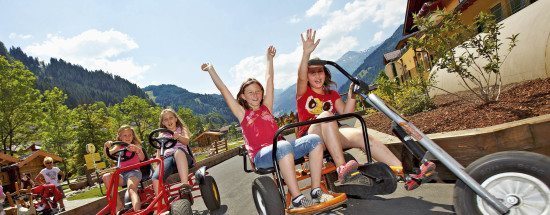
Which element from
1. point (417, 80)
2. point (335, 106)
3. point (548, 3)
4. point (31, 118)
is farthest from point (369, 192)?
point (31, 118)

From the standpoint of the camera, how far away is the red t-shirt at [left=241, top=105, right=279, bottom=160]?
12.1 feet

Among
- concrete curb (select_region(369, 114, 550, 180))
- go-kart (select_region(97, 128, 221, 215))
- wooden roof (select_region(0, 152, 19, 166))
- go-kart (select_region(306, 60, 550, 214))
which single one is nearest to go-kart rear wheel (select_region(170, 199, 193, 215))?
go-kart (select_region(97, 128, 221, 215))

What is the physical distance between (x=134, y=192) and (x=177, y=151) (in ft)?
2.84

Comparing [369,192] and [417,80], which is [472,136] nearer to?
[369,192]

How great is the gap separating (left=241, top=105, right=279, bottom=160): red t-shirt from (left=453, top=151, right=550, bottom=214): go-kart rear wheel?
6.16 feet

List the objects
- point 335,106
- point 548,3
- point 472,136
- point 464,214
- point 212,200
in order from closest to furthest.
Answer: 1. point 464,214
2. point 472,136
3. point 335,106
4. point 212,200
5. point 548,3

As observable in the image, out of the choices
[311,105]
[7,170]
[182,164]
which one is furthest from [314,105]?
[7,170]

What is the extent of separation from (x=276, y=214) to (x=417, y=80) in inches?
277

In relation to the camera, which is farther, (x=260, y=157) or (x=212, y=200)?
(x=212, y=200)

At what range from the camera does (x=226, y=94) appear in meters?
3.89

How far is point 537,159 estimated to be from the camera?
224 centimetres

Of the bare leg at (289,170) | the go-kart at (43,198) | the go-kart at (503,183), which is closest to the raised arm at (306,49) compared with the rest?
the bare leg at (289,170)

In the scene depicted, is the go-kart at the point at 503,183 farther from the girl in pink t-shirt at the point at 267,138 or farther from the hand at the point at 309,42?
the hand at the point at 309,42

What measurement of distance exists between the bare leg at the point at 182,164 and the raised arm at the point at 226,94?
6.14 ft
